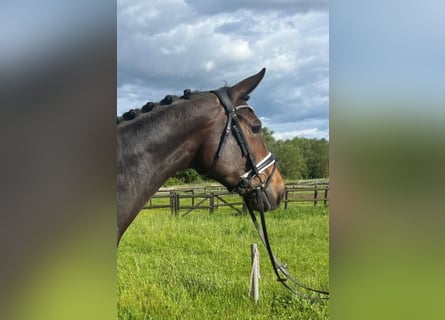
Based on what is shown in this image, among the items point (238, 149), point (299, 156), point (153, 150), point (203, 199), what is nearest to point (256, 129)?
point (238, 149)

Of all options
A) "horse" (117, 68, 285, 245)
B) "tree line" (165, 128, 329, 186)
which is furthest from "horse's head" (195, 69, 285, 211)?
"tree line" (165, 128, 329, 186)

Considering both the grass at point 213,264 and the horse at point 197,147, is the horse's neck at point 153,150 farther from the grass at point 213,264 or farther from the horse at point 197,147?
the grass at point 213,264

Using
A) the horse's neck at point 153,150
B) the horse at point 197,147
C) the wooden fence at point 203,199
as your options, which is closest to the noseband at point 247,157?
the horse at point 197,147

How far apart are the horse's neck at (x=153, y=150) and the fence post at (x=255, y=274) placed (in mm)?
1039

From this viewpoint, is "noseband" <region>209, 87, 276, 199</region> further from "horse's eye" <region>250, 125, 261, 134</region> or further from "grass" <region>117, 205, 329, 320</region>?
"grass" <region>117, 205, 329, 320</region>

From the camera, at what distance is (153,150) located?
1.68 m

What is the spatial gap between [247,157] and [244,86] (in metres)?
0.34

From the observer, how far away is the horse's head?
178cm

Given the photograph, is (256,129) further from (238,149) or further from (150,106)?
(150,106)

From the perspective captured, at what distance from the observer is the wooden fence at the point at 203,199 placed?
2.22 metres
